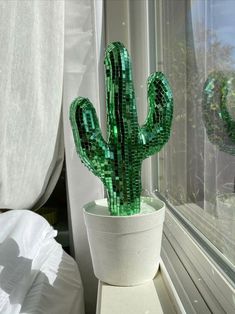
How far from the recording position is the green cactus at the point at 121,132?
50cm

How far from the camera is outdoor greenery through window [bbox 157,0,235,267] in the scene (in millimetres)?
469

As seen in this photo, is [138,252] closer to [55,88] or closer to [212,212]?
[212,212]

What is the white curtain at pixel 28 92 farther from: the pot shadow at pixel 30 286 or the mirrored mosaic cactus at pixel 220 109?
the mirrored mosaic cactus at pixel 220 109

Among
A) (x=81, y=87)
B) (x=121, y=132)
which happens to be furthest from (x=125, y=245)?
(x=81, y=87)

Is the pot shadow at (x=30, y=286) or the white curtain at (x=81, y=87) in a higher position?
the white curtain at (x=81, y=87)

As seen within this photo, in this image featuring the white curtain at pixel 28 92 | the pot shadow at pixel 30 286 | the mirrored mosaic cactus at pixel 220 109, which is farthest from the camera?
the white curtain at pixel 28 92

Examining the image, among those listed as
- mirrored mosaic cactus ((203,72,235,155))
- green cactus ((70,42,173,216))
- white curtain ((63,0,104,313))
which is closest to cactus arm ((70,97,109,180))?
green cactus ((70,42,173,216))

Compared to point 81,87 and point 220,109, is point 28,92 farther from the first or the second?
point 220,109

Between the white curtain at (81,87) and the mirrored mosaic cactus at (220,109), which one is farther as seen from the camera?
the white curtain at (81,87)

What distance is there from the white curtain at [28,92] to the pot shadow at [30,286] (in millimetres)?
263

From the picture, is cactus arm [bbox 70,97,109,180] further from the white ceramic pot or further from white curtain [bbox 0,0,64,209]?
white curtain [bbox 0,0,64,209]

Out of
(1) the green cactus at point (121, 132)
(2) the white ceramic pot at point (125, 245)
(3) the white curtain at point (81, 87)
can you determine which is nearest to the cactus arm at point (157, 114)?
(1) the green cactus at point (121, 132)

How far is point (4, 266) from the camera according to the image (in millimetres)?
574

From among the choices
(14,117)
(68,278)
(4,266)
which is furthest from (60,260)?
(14,117)
